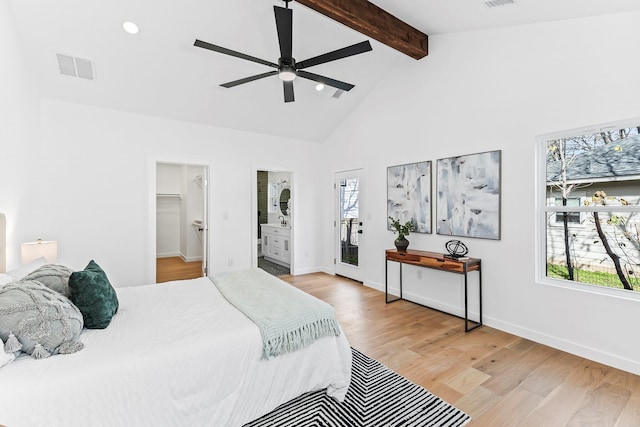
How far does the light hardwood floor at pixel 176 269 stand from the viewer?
17.8 feet

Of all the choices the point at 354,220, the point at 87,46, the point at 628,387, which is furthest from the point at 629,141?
the point at 87,46

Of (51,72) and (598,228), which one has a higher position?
(51,72)

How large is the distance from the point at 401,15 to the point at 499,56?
46.3 inches

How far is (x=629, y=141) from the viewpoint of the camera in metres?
2.52

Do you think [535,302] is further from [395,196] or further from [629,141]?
[395,196]

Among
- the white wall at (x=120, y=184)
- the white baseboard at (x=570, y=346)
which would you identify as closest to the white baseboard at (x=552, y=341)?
the white baseboard at (x=570, y=346)

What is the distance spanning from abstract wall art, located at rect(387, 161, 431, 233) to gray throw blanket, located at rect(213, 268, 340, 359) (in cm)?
231

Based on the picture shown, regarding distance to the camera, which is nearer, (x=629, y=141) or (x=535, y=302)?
(x=629, y=141)

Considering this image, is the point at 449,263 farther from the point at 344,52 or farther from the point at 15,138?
the point at 15,138

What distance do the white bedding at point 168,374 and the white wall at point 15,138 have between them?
5.21 ft

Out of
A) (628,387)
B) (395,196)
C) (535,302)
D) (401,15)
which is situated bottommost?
(628,387)

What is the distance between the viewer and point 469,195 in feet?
11.5

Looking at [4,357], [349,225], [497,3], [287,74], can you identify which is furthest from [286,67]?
[349,225]

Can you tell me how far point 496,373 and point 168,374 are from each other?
8.04 feet
